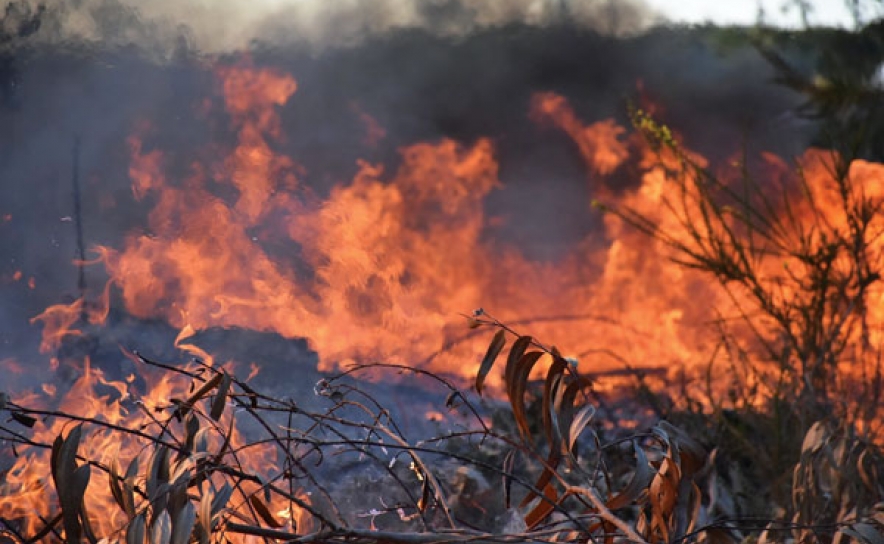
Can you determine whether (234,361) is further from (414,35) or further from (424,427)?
(414,35)

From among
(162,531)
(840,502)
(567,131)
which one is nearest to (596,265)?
(567,131)

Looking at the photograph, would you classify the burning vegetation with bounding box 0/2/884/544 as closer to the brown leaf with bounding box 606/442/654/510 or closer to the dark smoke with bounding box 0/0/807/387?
the dark smoke with bounding box 0/0/807/387

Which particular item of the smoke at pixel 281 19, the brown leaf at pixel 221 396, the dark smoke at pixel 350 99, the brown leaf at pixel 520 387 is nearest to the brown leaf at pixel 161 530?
the brown leaf at pixel 221 396

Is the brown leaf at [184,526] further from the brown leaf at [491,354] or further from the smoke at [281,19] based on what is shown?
the smoke at [281,19]

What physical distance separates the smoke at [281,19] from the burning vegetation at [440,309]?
0.19 m

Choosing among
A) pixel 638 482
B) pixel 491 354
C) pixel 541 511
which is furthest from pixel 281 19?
pixel 638 482

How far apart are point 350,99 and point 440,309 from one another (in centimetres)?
123

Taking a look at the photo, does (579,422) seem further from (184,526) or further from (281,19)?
(281,19)

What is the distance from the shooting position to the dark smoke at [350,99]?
444 centimetres

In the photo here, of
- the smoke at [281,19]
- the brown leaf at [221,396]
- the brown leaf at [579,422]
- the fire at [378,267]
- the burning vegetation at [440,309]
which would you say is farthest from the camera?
the smoke at [281,19]

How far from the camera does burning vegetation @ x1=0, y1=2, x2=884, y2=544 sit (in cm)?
357

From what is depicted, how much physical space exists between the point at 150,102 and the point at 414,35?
1.52 m

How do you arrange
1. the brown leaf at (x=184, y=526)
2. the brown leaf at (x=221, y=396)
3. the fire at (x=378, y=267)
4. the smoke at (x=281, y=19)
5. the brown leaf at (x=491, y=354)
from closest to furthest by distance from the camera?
the brown leaf at (x=184, y=526) → the brown leaf at (x=221, y=396) → the brown leaf at (x=491, y=354) → the fire at (x=378, y=267) → the smoke at (x=281, y=19)

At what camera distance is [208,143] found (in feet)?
15.8
